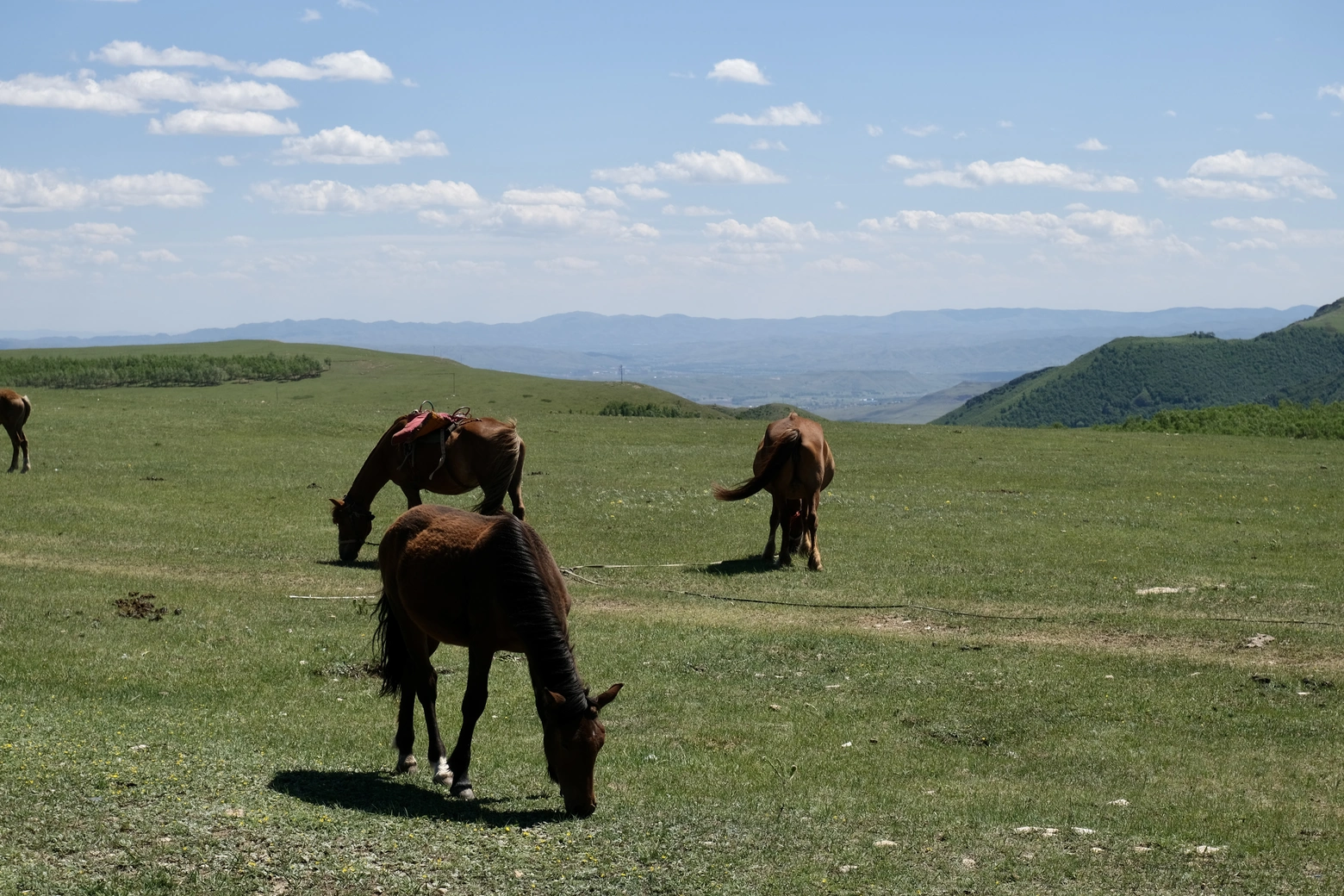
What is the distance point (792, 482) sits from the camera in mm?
20422

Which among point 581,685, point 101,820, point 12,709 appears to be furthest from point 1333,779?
point 12,709

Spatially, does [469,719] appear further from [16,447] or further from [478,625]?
[16,447]

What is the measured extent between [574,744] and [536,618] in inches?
36.3

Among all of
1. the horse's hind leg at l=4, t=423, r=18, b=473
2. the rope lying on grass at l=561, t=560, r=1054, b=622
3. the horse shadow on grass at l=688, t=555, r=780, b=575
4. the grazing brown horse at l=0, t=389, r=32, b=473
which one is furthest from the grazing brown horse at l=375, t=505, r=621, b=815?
the grazing brown horse at l=0, t=389, r=32, b=473

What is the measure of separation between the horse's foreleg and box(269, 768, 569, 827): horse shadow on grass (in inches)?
4.8

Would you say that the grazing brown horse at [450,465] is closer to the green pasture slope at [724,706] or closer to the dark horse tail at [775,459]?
the green pasture slope at [724,706]

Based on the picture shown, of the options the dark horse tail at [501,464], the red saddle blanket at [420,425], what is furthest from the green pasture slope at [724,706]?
the red saddle blanket at [420,425]

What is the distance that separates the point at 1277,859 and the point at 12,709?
33.4ft

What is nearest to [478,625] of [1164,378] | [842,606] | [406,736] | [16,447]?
[406,736]

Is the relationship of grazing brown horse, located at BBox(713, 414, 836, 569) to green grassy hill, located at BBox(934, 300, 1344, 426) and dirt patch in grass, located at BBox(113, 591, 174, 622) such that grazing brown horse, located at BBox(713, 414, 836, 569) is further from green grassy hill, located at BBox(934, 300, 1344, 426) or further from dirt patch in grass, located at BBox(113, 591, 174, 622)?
green grassy hill, located at BBox(934, 300, 1344, 426)

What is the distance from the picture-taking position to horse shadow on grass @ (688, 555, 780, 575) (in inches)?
807

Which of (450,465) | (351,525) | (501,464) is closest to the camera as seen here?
(351,525)

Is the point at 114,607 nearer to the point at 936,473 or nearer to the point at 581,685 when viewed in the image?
the point at 581,685

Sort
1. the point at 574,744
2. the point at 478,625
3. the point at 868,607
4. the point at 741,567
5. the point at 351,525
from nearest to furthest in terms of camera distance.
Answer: the point at 574,744, the point at 478,625, the point at 868,607, the point at 351,525, the point at 741,567
